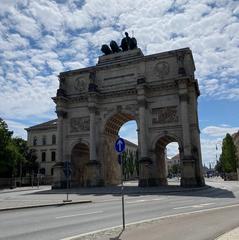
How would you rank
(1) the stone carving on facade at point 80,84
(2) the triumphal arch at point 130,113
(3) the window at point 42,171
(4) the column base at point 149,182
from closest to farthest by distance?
(4) the column base at point 149,182, (2) the triumphal arch at point 130,113, (1) the stone carving on facade at point 80,84, (3) the window at point 42,171

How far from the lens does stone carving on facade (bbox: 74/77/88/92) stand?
51.7 metres

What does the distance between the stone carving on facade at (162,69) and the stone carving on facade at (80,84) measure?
37.2ft

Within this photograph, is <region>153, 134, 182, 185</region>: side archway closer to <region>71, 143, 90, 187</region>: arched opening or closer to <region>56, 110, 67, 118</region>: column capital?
<region>71, 143, 90, 187</region>: arched opening

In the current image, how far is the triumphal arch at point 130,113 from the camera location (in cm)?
4359

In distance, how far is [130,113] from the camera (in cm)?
4794

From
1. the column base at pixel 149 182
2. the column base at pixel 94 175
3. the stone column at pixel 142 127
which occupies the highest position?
the stone column at pixel 142 127

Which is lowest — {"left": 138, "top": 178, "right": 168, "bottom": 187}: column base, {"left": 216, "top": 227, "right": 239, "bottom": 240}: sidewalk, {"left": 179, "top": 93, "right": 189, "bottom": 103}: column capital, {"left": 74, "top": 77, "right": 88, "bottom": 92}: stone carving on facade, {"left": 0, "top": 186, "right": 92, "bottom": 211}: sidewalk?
{"left": 216, "top": 227, "right": 239, "bottom": 240}: sidewalk

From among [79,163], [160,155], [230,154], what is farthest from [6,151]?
[230,154]

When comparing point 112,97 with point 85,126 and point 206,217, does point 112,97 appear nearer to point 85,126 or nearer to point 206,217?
point 85,126

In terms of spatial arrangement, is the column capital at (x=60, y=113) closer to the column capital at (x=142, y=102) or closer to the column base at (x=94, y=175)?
the column base at (x=94, y=175)

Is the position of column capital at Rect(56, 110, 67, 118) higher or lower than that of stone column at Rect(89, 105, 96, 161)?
higher

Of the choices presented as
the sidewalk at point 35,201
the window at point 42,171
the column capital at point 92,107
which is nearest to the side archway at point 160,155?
the column capital at point 92,107

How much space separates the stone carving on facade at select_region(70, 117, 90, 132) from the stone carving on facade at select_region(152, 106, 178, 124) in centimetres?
1023

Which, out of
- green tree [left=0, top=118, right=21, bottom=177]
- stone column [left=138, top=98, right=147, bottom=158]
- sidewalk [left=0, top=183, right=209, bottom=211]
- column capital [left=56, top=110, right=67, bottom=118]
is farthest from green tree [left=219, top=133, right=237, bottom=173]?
sidewalk [left=0, top=183, right=209, bottom=211]
